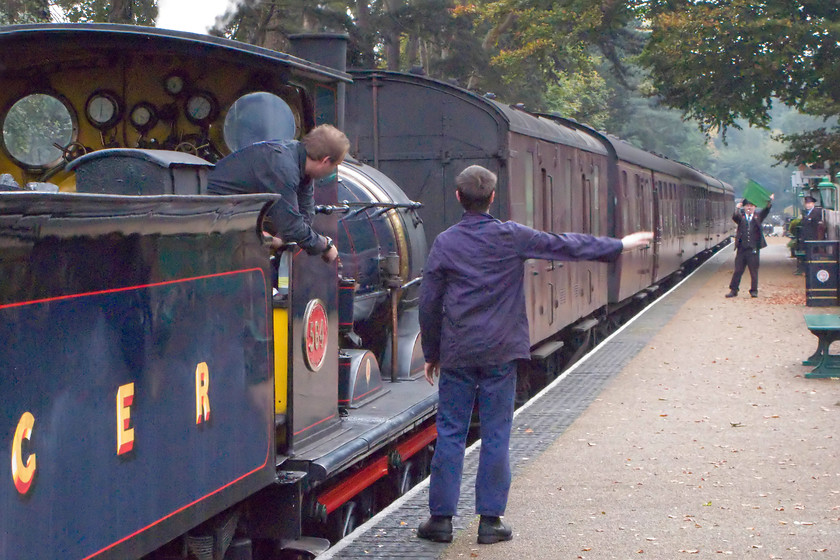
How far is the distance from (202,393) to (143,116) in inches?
73.9

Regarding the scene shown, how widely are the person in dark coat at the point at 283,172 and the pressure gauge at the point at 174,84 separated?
33.3 inches

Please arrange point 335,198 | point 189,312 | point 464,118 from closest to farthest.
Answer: point 189,312, point 335,198, point 464,118

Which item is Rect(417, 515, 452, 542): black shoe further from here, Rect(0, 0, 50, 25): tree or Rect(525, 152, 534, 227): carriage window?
Rect(0, 0, 50, 25): tree

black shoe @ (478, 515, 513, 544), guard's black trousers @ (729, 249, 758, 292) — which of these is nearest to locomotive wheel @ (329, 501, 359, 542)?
black shoe @ (478, 515, 513, 544)

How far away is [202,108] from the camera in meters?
5.07

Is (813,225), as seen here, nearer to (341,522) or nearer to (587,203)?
(587,203)

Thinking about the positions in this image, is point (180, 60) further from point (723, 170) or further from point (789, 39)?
point (723, 170)

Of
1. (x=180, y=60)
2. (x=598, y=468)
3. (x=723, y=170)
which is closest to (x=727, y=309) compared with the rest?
(x=598, y=468)

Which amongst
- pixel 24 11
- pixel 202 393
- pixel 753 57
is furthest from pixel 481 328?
pixel 753 57

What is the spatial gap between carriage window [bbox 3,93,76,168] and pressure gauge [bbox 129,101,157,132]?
28cm

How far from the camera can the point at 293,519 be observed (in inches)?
181

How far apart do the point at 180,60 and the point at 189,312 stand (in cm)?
183

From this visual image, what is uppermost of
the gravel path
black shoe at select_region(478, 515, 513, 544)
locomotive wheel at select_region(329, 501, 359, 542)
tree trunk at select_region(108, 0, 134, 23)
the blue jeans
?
tree trunk at select_region(108, 0, 134, 23)

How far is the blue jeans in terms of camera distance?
16.0 ft
